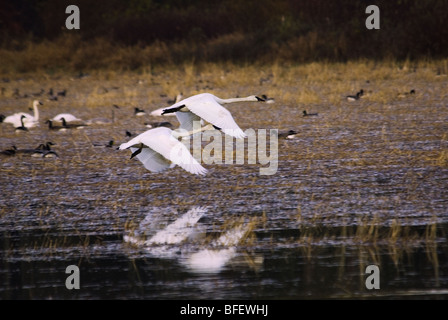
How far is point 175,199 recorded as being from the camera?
28.1 ft

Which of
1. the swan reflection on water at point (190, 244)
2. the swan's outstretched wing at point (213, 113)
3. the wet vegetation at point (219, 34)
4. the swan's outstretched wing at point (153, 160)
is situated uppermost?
the wet vegetation at point (219, 34)

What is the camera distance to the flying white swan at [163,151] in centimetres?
796

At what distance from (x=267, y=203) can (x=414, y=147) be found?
3.35 meters

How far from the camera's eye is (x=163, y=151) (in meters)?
8.27

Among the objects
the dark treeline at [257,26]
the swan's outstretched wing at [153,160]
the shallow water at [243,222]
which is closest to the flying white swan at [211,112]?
the swan's outstretched wing at [153,160]

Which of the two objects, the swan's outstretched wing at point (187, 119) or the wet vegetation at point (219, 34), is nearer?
the swan's outstretched wing at point (187, 119)

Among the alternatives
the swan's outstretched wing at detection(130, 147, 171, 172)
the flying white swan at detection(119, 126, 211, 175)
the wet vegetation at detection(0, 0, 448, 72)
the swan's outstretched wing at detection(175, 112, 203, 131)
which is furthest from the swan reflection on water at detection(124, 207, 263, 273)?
the wet vegetation at detection(0, 0, 448, 72)

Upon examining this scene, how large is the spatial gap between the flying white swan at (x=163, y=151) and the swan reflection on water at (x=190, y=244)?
51 centimetres

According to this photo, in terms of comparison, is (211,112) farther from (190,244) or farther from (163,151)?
(190,244)

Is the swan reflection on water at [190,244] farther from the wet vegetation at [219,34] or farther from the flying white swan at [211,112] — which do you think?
the wet vegetation at [219,34]

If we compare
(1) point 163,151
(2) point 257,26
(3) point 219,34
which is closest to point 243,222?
(1) point 163,151

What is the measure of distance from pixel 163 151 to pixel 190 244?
167 centimetres
